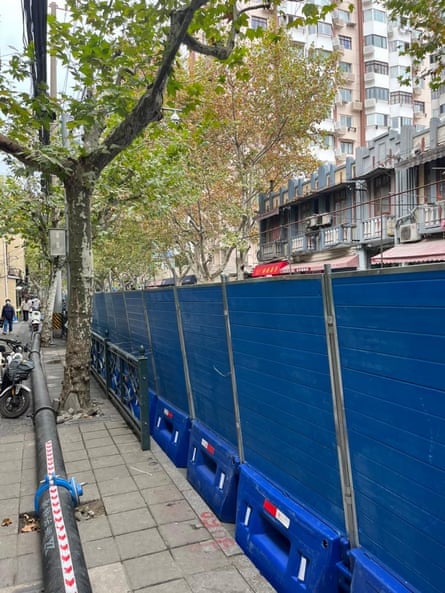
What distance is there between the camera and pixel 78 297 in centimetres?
752

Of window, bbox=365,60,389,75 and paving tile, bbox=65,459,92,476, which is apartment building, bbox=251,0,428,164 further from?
paving tile, bbox=65,459,92,476

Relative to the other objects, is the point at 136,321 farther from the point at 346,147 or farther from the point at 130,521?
the point at 346,147

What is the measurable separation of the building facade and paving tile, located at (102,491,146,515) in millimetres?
10233

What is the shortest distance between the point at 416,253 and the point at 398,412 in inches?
562

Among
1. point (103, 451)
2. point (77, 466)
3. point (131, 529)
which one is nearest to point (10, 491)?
point (77, 466)

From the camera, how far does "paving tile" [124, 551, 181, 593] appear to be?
3148 mm

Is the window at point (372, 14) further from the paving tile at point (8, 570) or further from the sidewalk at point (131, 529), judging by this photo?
the paving tile at point (8, 570)

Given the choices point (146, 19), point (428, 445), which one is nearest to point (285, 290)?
point (428, 445)

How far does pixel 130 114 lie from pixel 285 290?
462 cm

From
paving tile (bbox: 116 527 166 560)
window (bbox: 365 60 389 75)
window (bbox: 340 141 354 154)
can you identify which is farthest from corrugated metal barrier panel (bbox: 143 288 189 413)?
window (bbox: 365 60 389 75)

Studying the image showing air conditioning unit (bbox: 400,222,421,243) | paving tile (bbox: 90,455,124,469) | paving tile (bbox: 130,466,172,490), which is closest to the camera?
paving tile (bbox: 130,466,172,490)

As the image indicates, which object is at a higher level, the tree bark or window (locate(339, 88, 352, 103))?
window (locate(339, 88, 352, 103))

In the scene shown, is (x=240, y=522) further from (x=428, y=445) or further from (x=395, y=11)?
(x=395, y=11)

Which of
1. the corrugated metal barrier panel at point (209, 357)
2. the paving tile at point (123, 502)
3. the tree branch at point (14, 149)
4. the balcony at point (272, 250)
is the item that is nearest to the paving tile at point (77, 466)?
the paving tile at point (123, 502)
